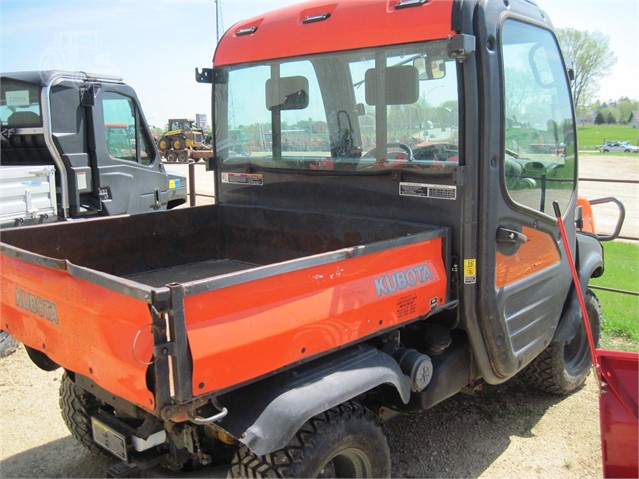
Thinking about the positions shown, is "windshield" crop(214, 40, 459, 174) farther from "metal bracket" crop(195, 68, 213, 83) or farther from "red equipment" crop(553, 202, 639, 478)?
"red equipment" crop(553, 202, 639, 478)

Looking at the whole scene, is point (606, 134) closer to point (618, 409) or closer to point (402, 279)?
point (618, 409)

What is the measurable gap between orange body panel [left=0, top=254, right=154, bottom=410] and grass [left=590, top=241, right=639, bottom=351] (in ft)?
14.0

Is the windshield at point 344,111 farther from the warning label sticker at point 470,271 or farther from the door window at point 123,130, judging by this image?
the door window at point 123,130

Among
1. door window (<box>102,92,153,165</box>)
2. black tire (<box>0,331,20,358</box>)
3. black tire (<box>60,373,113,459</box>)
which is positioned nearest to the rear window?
door window (<box>102,92,153,165</box>)

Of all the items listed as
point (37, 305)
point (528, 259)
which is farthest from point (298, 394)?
point (528, 259)

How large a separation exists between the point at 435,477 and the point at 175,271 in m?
1.99

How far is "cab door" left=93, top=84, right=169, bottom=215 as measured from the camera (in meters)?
7.17

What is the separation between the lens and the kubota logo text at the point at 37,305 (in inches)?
A: 97.6

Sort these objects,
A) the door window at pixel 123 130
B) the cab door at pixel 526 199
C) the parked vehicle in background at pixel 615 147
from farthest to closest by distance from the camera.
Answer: the parked vehicle in background at pixel 615 147, the door window at pixel 123 130, the cab door at pixel 526 199

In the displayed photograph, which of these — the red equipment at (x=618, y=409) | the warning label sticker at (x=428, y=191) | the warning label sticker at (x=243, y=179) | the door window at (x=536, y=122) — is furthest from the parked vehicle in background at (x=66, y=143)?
the red equipment at (x=618, y=409)

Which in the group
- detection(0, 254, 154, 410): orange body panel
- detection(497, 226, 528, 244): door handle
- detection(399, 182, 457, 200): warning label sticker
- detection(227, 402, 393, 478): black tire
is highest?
detection(399, 182, 457, 200): warning label sticker

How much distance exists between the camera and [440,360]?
125 inches

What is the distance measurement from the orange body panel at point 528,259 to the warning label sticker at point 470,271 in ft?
0.48

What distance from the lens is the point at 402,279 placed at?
278 cm
